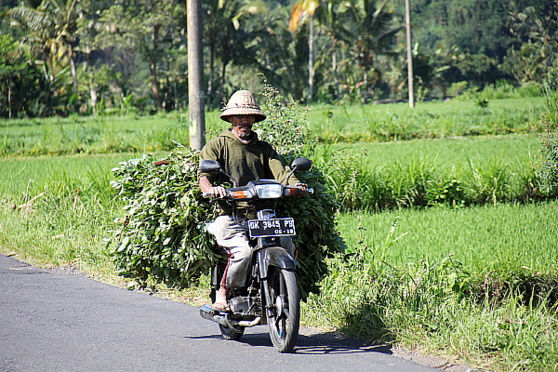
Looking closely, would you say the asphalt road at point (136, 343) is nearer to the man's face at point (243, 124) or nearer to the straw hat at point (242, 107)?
the man's face at point (243, 124)

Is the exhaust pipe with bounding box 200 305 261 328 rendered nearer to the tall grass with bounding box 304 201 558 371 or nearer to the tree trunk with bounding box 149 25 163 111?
the tall grass with bounding box 304 201 558 371

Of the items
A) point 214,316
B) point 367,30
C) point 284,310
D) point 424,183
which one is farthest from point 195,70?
point 367,30

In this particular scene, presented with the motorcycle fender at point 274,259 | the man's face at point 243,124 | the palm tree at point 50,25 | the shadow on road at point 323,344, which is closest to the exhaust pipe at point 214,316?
the shadow on road at point 323,344

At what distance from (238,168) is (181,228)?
0.72m

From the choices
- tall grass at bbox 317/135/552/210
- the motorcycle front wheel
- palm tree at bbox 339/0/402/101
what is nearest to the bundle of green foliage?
the motorcycle front wheel

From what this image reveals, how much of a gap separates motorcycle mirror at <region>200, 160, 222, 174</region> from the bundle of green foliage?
1.92 feet

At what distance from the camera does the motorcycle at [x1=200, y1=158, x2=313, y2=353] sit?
16.8 ft

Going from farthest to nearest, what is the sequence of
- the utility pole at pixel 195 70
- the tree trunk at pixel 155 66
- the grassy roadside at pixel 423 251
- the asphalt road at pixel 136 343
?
the tree trunk at pixel 155 66
the utility pole at pixel 195 70
the grassy roadside at pixel 423 251
the asphalt road at pixel 136 343

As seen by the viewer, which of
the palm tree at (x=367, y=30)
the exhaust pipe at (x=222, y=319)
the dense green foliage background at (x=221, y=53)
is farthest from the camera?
the palm tree at (x=367, y=30)

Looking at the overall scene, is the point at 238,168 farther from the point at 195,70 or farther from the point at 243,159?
the point at 195,70

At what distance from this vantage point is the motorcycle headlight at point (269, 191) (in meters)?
5.29

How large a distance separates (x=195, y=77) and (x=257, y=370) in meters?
4.43

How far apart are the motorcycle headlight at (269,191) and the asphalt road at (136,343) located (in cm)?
115

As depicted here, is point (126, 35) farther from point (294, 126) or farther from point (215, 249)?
point (215, 249)
